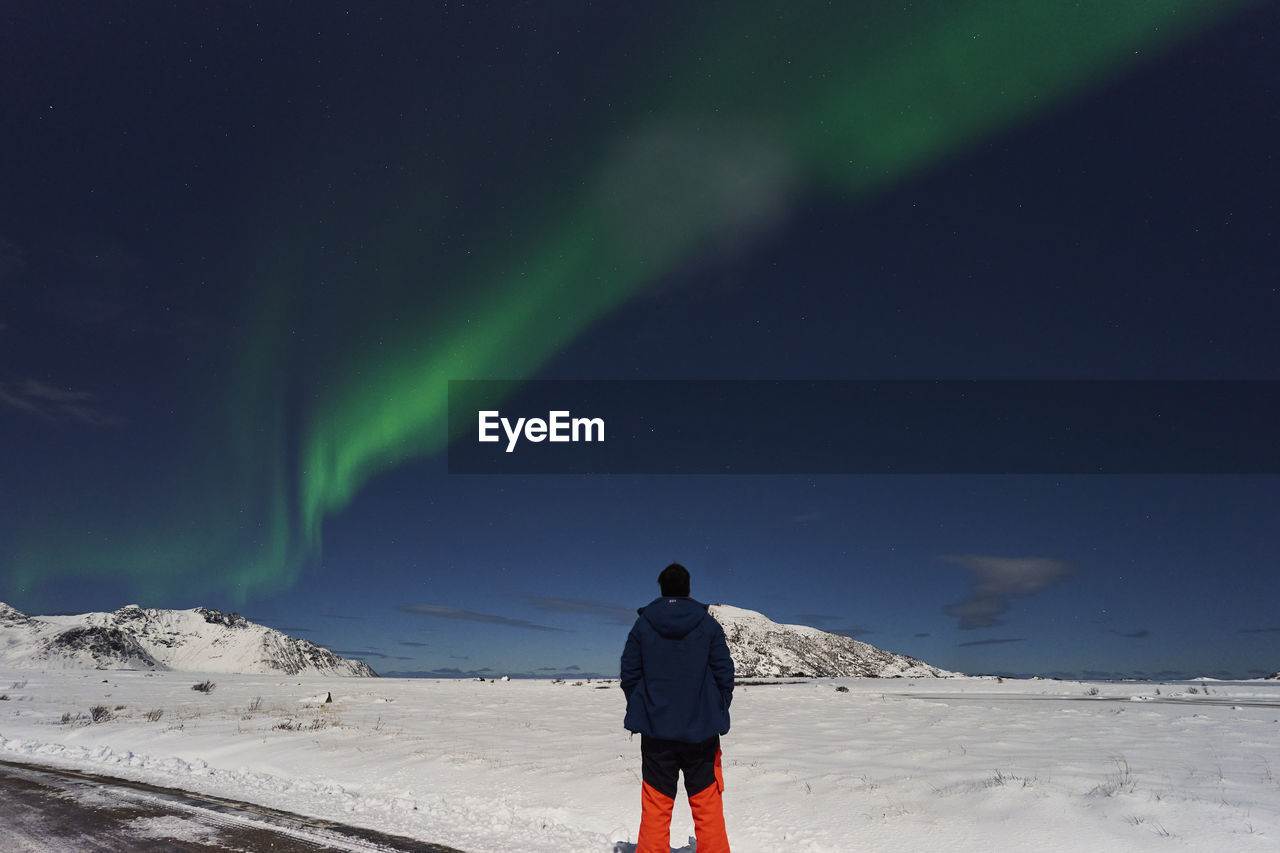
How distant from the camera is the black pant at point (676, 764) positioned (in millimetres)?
5520

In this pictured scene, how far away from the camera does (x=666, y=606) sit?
561 centimetres

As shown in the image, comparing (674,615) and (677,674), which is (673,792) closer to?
(677,674)

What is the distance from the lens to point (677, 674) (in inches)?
216

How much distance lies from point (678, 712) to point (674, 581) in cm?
102

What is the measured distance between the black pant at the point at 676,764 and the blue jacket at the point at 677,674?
0.15 m

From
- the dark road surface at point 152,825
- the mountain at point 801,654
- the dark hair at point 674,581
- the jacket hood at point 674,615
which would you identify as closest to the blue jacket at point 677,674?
the jacket hood at point 674,615

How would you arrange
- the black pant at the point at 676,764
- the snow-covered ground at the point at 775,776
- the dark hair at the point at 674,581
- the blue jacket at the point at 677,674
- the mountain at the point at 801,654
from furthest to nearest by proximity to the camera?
the mountain at the point at 801,654, the snow-covered ground at the point at 775,776, the dark hair at the point at 674,581, the black pant at the point at 676,764, the blue jacket at the point at 677,674

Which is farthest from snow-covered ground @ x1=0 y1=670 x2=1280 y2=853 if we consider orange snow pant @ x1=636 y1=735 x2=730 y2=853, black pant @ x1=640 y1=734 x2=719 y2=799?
black pant @ x1=640 y1=734 x2=719 y2=799

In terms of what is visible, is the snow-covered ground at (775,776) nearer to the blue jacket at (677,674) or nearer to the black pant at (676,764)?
the black pant at (676,764)

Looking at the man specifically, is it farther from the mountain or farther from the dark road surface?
the mountain

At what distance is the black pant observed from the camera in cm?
552

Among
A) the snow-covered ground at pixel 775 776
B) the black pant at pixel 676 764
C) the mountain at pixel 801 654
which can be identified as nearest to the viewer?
the black pant at pixel 676 764

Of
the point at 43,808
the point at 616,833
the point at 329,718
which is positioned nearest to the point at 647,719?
the point at 616,833

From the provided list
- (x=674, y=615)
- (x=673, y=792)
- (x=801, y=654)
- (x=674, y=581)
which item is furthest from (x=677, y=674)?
(x=801, y=654)
